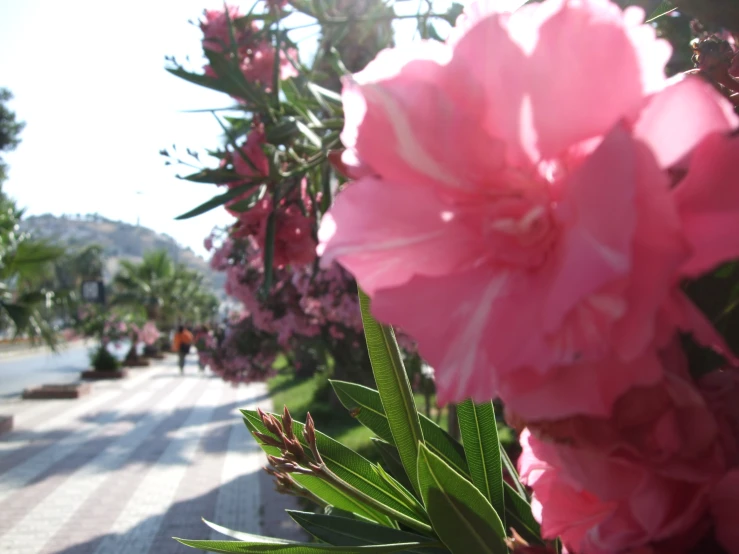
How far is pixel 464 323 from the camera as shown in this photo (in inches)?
13.1

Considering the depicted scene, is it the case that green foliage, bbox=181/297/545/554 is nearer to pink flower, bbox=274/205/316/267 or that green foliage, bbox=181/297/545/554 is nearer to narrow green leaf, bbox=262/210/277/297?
narrow green leaf, bbox=262/210/277/297

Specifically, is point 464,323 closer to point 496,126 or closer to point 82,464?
point 496,126

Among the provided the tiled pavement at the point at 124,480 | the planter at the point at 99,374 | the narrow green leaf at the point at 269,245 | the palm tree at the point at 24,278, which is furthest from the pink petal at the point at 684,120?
the planter at the point at 99,374

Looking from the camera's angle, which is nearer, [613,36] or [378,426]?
[613,36]

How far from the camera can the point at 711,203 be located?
0.31 meters

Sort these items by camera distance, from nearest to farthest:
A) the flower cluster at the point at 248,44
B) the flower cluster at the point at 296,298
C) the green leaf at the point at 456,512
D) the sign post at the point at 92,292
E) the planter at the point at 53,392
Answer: the green leaf at the point at 456,512, the flower cluster at the point at 248,44, the flower cluster at the point at 296,298, the planter at the point at 53,392, the sign post at the point at 92,292

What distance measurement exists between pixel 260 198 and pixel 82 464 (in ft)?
19.6

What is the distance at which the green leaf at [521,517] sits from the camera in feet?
2.22

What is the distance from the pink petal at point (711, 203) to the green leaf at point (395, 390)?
1.06 feet

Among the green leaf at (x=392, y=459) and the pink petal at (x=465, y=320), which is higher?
the pink petal at (x=465, y=320)

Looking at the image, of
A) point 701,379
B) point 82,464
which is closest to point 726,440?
point 701,379

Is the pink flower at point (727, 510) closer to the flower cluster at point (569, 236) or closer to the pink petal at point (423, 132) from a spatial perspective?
the flower cluster at point (569, 236)

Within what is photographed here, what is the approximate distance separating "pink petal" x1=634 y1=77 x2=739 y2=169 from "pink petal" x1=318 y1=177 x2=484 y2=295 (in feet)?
0.33

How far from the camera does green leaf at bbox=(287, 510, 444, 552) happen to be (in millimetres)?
650
